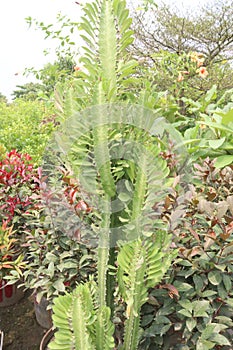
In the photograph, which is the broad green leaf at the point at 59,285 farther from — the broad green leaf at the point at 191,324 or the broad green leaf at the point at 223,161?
the broad green leaf at the point at 223,161

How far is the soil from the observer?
2.07m

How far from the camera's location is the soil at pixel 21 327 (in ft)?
6.79

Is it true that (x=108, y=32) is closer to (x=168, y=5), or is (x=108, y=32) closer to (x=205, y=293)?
(x=205, y=293)

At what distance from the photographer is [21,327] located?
2209mm

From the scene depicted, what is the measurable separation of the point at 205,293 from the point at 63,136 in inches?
24.7

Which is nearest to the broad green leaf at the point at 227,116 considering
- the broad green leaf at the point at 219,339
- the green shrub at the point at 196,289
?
the green shrub at the point at 196,289

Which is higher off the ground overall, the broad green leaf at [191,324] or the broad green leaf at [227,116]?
the broad green leaf at [227,116]

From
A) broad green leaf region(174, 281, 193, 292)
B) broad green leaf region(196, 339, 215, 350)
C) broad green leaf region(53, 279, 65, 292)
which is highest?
broad green leaf region(174, 281, 193, 292)

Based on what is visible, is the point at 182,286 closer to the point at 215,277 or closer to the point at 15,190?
the point at 215,277

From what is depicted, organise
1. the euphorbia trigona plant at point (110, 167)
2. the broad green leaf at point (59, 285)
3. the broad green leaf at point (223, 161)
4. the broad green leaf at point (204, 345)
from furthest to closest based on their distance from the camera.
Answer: the broad green leaf at point (223, 161), the broad green leaf at point (59, 285), the broad green leaf at point (204, 345), the euphorbia trigona plant at point (110, 167)

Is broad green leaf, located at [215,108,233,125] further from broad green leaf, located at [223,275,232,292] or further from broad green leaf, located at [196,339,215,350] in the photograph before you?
broad green leaf, located at [196,339,215,350]

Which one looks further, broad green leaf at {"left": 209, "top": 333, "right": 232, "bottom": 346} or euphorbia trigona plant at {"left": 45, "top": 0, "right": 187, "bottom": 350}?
broad green leaf at {"left": 209, "top": 333, "right": 232, "bottom": 346}

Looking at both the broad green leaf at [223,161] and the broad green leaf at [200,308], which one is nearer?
the broad green leaf at [200,308]

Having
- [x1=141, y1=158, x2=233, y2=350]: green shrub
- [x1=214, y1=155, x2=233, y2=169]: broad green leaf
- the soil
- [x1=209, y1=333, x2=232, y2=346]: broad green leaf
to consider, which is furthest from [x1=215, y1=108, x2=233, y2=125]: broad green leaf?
the soil
